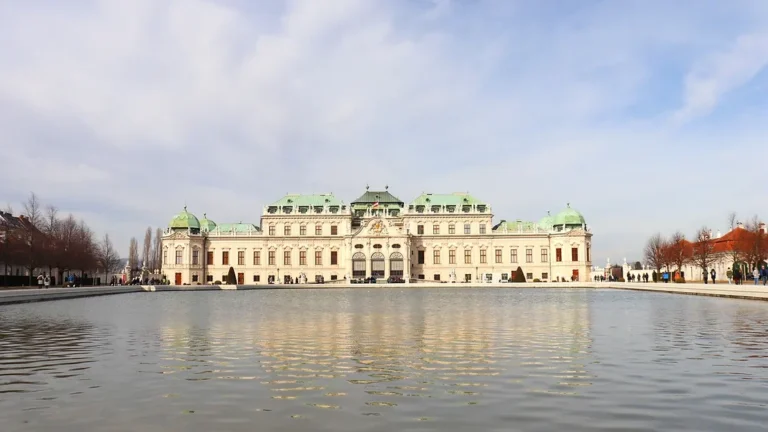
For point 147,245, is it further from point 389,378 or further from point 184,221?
point 389,378

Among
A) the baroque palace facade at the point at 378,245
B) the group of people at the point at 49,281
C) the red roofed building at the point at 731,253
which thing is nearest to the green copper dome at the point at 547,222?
the baroque palace facade at the point at 378,245

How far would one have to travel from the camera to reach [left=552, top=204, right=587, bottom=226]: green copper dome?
121188 millimetres

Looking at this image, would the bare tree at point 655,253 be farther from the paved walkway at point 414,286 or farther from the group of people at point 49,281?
the group of people at point 49,281

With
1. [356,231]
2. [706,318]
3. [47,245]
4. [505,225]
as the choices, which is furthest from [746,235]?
[47,245]

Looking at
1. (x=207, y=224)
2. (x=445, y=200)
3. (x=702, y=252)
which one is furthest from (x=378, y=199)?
(x=702, y=252)

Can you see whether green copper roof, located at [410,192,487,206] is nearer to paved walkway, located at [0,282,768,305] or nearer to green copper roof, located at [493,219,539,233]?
green copper roof, located at [493,219,539,233]

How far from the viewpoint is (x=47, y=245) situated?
77.6m

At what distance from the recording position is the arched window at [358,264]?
117 metres

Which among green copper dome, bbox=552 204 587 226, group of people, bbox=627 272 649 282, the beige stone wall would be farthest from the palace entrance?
group of people, bbox=627 272 649 282

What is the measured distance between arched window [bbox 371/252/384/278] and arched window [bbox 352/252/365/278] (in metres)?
1.79

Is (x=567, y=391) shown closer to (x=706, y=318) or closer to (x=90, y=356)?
(x=90, y=356)

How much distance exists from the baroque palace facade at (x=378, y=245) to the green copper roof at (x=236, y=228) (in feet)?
1.44

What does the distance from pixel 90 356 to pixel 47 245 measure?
6713 centimetres

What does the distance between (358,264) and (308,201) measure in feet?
55.7
